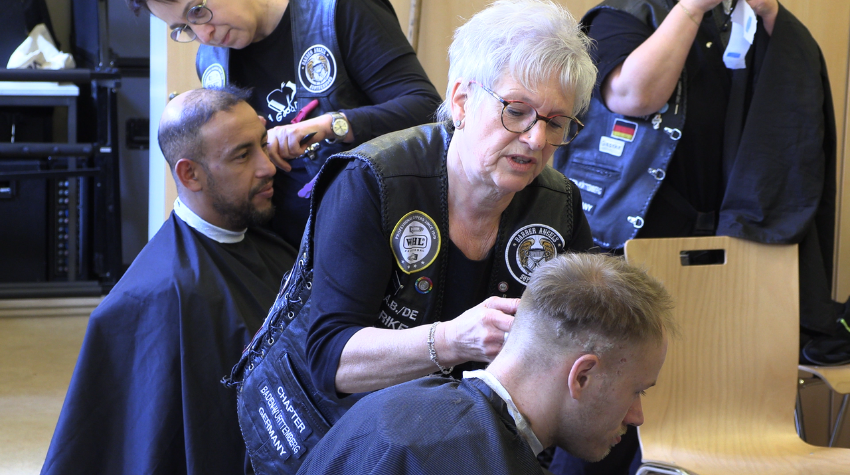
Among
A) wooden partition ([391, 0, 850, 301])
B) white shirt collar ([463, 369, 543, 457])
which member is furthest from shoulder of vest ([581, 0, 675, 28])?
white shirt collar ([463, 369, 543, 457])

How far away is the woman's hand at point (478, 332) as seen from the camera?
42.3 inches

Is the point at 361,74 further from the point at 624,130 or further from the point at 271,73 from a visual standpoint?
the point at 624,130

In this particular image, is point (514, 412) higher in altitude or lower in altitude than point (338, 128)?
lower

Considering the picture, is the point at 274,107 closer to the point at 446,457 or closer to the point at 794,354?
the point at 446,457

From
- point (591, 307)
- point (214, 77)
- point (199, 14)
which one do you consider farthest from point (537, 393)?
point (214, 77)

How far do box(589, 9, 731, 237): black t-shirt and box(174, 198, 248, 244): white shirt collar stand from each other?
105 centimetres

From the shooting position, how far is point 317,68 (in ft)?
5.90

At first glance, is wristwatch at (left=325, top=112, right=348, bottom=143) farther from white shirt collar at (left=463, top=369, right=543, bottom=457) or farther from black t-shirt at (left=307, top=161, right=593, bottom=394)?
white shirt collar at (left=463, top=369, right=543, bottom=457)

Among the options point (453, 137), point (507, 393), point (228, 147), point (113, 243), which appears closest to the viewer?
point (507, 393)

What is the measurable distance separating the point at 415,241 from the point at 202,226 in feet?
2.96

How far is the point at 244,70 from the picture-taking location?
1.95 meters

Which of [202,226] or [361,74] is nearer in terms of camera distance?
[361,74]

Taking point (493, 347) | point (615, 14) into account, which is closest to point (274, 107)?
point (615, 14)

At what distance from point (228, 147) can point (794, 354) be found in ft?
5.06
